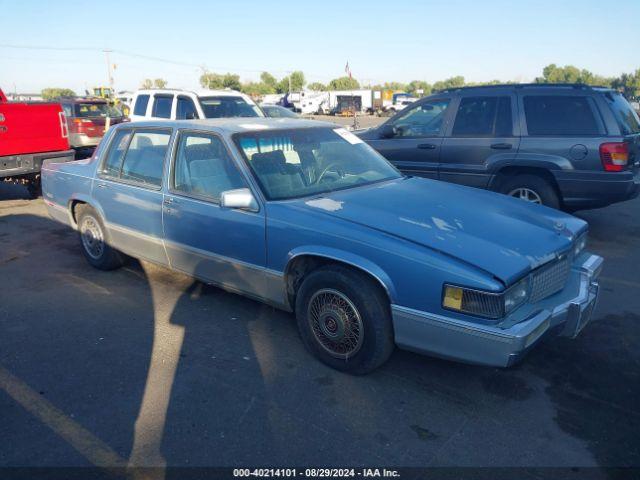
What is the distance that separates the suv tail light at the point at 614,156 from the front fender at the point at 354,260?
4411 millimetres

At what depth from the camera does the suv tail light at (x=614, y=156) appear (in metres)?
5.93

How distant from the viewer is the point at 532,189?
21.5 ft

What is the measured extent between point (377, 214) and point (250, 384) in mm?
1424

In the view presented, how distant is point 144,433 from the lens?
2871 millimetres

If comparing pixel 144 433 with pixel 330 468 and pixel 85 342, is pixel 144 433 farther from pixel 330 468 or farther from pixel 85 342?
pixel 85 342

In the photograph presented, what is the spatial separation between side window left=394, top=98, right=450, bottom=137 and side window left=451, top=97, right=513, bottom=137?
0.27m

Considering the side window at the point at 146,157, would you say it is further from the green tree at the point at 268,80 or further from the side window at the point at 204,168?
the green tree at the point at 268,80

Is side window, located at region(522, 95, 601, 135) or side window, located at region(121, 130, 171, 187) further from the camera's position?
side window, located at region(522, 95, 601, 135)

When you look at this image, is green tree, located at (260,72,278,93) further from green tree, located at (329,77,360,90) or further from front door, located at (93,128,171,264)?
front door, located at (93,128,171,264)

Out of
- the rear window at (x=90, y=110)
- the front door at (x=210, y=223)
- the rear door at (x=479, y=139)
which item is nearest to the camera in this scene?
the front door at (x=210, y=223)

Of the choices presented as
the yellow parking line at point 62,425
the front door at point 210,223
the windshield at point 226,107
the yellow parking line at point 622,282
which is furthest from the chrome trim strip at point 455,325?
the windshield at point 226,107

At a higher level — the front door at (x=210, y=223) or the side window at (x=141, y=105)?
the side window at (x=141, y=105)

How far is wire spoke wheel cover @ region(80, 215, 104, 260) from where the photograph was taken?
5.35m

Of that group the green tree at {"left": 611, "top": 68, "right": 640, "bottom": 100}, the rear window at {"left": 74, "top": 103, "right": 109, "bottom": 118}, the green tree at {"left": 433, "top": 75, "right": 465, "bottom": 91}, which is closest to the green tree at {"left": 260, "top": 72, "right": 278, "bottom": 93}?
the green tree at {"left": 433, "top": 75, "right": 465, "bottom": 91}
